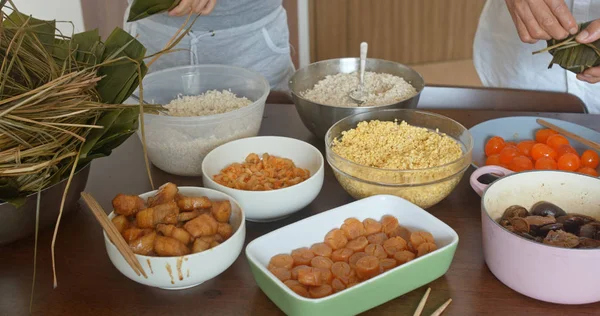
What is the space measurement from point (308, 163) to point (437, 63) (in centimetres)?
294

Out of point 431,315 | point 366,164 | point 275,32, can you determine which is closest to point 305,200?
point 366,164

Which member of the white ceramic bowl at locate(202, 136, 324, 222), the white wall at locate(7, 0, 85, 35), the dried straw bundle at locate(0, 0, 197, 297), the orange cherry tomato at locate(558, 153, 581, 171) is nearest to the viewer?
the dried straw bundle at locate(0, 0, 197, 297)

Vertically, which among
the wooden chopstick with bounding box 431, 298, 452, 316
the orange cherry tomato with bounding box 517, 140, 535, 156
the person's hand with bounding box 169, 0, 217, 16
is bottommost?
the wooden chopstick with bounding box 431, 298, 452, 316

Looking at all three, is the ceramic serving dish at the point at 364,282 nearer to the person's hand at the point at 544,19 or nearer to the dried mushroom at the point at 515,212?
the dried mushroom at the point at 515,212

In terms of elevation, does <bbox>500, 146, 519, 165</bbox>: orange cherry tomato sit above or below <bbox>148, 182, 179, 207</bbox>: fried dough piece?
below

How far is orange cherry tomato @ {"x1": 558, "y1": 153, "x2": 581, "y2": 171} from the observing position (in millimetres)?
1174

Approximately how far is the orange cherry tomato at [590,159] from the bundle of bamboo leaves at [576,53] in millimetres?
244

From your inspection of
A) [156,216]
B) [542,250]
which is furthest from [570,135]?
[156,216]

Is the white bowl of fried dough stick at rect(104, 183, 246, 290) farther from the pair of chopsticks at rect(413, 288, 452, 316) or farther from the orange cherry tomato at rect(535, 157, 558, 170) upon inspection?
the orange cherry tomato at rect(535, 157, 558, 170)

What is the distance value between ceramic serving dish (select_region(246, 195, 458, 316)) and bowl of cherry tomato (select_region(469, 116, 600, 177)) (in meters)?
0.30

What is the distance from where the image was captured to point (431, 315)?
2.87 feet

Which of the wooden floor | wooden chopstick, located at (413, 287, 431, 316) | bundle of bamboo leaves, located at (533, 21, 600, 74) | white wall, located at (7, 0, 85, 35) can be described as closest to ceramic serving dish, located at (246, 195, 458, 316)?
wooden chopstick, located at (413, 287, 431, 316)

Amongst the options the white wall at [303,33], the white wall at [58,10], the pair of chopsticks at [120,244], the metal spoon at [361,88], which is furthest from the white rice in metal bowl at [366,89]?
the white wall at [303,33]

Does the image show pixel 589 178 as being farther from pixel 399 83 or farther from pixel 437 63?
pixel 437 63
